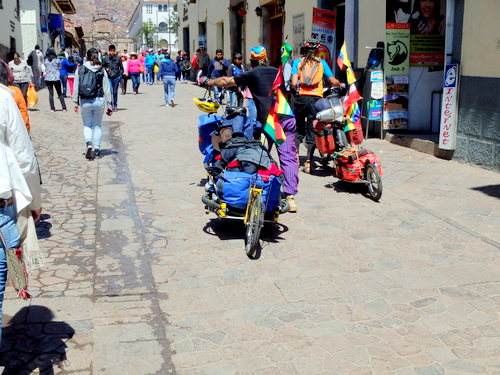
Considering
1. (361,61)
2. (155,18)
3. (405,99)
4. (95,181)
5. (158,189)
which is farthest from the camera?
(155,18)

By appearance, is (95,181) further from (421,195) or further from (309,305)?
(309,305)

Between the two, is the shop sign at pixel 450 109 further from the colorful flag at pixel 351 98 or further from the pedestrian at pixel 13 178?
the pedestrian at pixel 13 178

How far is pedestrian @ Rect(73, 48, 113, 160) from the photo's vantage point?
9547mm

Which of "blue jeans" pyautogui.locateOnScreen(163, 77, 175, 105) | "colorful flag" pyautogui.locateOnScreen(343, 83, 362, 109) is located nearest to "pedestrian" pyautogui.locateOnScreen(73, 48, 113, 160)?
"colorful flag" pyautogui.locateOnScreen(343, 83, 362, 109)

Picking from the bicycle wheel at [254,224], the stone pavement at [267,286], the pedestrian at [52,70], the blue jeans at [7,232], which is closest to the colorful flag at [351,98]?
the stone pavement at [267,286]

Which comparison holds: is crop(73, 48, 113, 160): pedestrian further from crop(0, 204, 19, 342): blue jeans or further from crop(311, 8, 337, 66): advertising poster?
crop(0, 204, 19, 342): blue jeans

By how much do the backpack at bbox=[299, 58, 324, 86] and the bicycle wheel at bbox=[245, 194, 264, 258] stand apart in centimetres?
316

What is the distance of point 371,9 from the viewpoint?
11875 millimetres

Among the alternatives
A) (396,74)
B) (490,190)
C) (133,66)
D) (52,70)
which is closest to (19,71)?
(52,70)

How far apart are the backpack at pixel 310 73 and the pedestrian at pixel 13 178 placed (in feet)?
17.3

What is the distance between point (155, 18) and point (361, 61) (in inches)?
4019

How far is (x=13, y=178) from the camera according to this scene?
3047mm

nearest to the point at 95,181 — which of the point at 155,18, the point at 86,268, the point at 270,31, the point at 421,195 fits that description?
the point at 86,268

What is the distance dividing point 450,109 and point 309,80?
2.63 m
